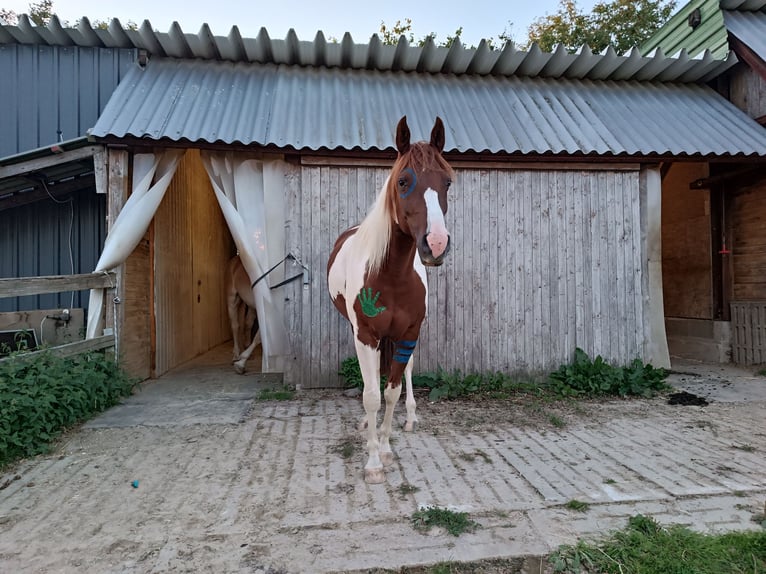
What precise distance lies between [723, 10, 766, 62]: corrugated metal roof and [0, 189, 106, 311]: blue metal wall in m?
9.37

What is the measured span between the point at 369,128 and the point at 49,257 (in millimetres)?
4566

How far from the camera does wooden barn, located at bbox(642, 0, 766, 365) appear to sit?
18.5 ft

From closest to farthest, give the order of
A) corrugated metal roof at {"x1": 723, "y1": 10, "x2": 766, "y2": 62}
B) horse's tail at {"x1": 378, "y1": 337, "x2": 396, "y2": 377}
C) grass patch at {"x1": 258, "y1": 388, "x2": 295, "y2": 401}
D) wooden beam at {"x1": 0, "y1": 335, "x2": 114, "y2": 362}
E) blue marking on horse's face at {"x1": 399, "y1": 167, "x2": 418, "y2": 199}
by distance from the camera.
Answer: blue marking on horse's face at {"x1": 399, "y1": 167, "x2": 418, "y2": 199} → horse's tail at {"x1": 378, "y1": 337, "x2": 396, "y2": 377} → wooden beam at {"x1": 0, "y1": 335, "x2": 114, "y2": 362} → grass patch at {"x1": 258, "y1": 388, "x2": 295, "y2": 401} → corrugated metal roof at {"x1": 723, "y1": 10, "x2": 766, "y2": 62}

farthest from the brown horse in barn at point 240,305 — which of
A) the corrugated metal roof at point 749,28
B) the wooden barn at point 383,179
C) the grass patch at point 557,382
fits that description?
the corrugated metal roof at point 749,28

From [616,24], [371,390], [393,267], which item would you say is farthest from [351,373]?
[616,24]

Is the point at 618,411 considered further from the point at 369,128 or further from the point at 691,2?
the point at 691,2

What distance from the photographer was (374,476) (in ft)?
7.94

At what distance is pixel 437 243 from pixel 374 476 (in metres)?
1.57

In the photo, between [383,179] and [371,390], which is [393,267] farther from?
[383,179]

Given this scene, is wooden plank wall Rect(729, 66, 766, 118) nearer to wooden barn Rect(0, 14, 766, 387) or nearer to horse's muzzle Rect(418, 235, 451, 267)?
wooden barn Rect(0, 14, 766, 387)

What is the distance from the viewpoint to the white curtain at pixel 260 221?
15.1 ft

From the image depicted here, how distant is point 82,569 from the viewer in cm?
168

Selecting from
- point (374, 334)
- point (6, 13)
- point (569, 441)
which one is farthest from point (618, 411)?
point (6, 13)

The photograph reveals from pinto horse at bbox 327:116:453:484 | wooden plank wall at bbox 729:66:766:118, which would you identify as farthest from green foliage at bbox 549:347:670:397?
wooden plank wall at bbox 729:66:766:118
